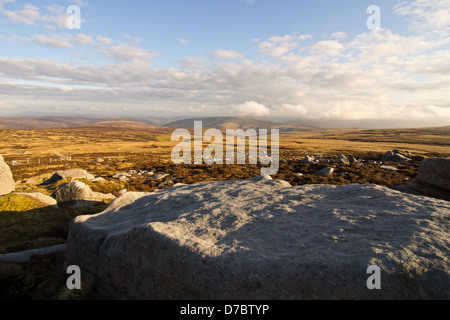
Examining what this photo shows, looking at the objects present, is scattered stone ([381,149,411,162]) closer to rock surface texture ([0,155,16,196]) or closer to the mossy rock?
the mossy rock

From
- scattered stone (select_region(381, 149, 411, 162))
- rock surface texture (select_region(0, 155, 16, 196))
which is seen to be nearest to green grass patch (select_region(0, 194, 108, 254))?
rock surface texture (select_region(0, 155, 16, 196))

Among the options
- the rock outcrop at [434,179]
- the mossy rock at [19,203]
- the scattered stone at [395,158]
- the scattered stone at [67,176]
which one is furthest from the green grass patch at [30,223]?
the scattered stone at [395,158]

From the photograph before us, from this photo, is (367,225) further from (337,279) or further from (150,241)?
(150,241)

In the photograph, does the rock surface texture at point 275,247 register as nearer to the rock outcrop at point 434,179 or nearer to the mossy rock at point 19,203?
the mossy rock at point 19,203

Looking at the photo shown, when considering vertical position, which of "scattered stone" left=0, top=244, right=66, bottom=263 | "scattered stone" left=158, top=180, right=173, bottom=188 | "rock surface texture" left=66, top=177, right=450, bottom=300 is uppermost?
"rock surface texture" left=66, top=177, right=450, bottom=300

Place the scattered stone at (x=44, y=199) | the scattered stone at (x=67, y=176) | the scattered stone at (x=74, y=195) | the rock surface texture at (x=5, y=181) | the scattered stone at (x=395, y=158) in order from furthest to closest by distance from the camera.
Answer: the scattered stone at (x=395, y=158) < the scattered stone at (x=67, y=176) < the rock surface texture at (x=5, y=181) < the scattered stone at (x=74, y=195) < the scattered stone at (x=44, y=199)

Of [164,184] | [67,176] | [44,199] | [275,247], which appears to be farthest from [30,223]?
[67,176]

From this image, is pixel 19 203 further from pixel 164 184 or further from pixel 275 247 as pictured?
pixel 275 247
